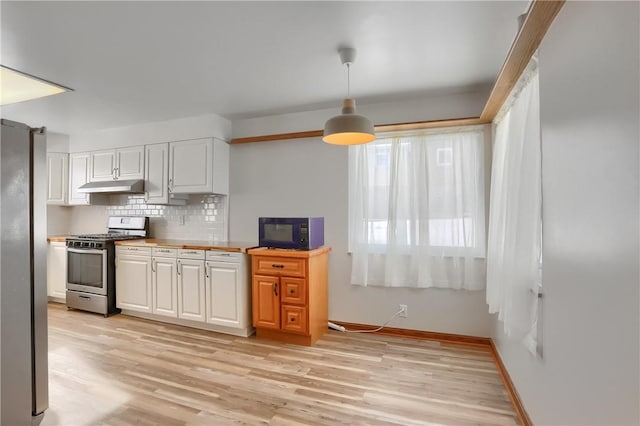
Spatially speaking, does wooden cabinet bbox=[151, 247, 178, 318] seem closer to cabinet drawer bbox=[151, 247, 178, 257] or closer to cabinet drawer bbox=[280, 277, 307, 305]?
cabinet drawer bbox=[151, 247, 178, 257]

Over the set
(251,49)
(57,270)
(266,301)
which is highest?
(251,49)

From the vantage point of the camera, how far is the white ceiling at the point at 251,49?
1778 millimetres

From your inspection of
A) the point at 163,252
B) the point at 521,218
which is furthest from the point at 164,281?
the point at 521,218

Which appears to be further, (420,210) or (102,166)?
(102,166)

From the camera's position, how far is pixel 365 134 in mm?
2191

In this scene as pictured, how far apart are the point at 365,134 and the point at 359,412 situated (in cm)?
185

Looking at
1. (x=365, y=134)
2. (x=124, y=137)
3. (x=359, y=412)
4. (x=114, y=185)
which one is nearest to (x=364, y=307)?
(x=359, y=412)

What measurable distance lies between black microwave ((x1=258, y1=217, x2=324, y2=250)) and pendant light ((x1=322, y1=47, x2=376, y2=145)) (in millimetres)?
989

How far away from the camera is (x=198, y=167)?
3629mm

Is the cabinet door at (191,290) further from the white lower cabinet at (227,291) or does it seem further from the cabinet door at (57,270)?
the cabinet door at (57,270)

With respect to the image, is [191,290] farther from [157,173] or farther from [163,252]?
[157,173]

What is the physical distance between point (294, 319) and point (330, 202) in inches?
50.8

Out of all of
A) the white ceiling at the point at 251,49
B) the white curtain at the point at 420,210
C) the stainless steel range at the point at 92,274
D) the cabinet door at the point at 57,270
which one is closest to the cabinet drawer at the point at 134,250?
the stainless steel range at the point at 92,274

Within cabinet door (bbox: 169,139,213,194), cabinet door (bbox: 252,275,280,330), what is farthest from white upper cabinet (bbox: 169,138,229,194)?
cabinet door (bbox: 252,275,280,330)
